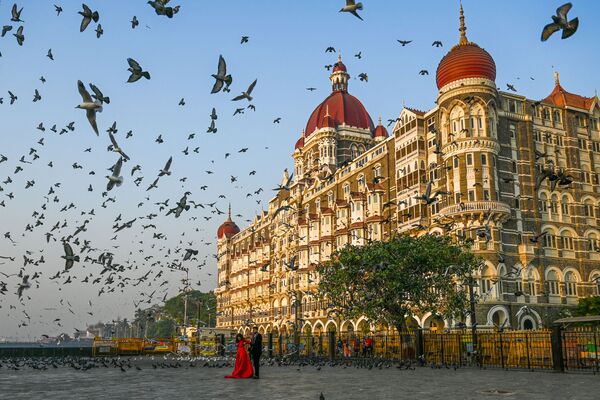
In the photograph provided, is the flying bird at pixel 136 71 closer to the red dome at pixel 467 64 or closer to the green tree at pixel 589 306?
the red dome at pixel 467 64

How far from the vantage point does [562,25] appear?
11273 mm

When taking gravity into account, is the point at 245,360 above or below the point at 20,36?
below

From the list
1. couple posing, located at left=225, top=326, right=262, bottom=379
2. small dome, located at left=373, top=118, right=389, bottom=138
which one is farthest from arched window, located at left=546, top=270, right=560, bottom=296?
small dome, located at left=373, top=118, right=389, bottom=138

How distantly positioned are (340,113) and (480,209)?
42.7 m

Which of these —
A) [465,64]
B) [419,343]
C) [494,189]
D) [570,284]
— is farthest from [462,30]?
[419,343]

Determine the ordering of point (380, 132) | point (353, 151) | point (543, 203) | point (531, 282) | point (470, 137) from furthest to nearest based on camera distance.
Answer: point (380, 132), point (353, 151), point (543, 203), point (531, 282), point (470, 137)

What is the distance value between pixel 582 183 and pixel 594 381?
40055mm

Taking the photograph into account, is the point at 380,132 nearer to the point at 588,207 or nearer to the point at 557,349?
the point at 588,207

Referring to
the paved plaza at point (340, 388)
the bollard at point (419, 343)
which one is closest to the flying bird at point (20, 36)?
the paved plaza at point (340, 388)

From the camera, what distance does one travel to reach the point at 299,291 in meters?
73.5

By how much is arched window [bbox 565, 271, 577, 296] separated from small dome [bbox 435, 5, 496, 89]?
1805 centimetres

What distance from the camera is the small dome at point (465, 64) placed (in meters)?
49.0

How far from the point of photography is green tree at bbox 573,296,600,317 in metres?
44.9

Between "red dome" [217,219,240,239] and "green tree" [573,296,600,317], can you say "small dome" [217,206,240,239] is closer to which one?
"red dome" [217,219,240,239]
